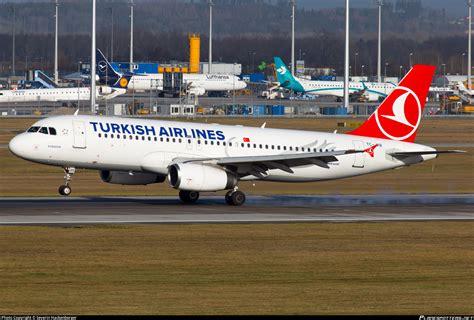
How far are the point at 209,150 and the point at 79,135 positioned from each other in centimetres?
609

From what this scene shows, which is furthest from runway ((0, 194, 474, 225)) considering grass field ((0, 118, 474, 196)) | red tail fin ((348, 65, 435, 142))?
grass field ((0, 118, 474, 196))

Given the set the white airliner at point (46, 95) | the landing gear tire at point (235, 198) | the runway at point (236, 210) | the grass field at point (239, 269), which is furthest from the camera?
the white airliner at point (46, 95)

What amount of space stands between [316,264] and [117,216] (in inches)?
570

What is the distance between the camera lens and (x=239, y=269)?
29.9 m

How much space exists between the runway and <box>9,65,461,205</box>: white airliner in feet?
4.02

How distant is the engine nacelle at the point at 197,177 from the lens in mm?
46500

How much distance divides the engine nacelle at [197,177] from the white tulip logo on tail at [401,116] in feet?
33.0

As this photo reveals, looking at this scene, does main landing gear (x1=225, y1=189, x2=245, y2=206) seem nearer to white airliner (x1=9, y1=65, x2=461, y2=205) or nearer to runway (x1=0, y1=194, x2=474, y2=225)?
white airliner (x1=9, y1=65, x2=461, y2=205)

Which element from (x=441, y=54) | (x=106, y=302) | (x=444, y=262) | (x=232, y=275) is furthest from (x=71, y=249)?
(x=441, y=54)

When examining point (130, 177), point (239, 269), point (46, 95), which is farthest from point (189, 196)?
point (46, 95)

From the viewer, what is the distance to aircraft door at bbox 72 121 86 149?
4753 centimetres

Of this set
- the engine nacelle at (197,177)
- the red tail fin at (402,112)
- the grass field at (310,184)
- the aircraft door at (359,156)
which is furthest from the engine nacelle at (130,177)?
the red tail fin at (402,112)

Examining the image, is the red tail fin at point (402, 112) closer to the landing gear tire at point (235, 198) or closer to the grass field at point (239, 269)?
the landing gear tire at point (235, 198)

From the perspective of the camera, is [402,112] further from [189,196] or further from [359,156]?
[189,196]
